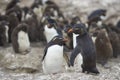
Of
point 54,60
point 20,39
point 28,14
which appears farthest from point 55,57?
point 28,14

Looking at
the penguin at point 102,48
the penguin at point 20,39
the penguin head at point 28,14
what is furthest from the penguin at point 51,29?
the penguin head at point 28,14

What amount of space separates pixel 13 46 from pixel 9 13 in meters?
2.59

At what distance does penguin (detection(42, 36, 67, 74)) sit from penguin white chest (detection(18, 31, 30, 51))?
2016 mm

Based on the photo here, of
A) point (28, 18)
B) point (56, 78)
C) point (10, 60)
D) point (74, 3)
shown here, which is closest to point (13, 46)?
point (10, 60)

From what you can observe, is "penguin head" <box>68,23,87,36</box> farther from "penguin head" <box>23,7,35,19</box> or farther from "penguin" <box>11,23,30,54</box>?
"penguin head" <box>23,7,35,19</box>

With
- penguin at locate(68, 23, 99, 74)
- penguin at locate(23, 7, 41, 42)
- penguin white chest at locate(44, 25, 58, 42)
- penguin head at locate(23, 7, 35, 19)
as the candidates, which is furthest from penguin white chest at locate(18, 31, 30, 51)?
penguin at locate(68, 23, 99, 74)

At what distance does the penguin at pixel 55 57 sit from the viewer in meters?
9.84

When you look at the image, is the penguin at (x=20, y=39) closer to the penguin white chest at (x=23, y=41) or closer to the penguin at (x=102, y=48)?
the penguin white chest at (x=23, y=41)

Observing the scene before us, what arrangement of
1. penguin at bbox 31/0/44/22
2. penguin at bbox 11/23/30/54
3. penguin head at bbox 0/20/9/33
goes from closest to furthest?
1. penguin at bbox 11/23/30/54
2. penguin head at bbox 0/20/9/33
3. penguin at bbox 31/0/44/22

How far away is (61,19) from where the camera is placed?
15156 mm

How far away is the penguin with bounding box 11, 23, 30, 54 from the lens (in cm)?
1183

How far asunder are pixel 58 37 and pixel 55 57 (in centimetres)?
49

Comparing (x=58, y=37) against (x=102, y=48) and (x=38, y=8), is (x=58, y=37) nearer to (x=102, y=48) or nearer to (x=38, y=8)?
(x=102, y=48)

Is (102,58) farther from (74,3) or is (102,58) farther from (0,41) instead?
(74,3)
